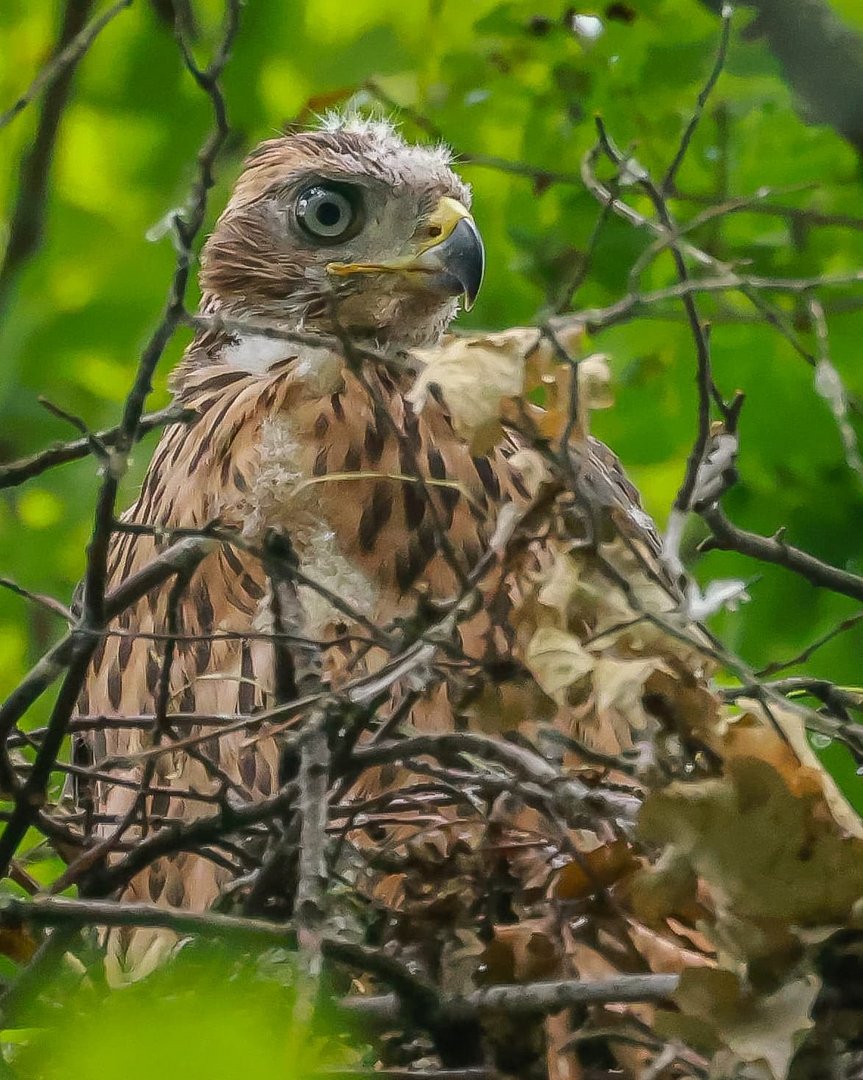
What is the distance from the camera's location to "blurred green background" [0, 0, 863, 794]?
3377 mm

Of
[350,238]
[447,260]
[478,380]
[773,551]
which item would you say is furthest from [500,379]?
[350,238]

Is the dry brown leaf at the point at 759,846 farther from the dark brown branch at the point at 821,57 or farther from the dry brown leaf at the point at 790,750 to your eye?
the dark brown branch at the point at 821,57

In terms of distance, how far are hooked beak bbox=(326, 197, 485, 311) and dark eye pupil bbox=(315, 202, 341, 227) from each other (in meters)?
0.20

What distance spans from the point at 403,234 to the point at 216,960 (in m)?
1.93

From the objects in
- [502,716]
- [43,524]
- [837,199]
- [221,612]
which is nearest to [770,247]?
[837,199]

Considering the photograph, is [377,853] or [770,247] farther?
[770,247]

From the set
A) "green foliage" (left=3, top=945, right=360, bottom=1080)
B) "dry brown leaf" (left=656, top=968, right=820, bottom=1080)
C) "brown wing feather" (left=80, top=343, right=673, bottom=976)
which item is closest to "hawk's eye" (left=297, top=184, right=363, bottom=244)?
"brown wing feather" (left=80, top=343, right=673, bottom=976)

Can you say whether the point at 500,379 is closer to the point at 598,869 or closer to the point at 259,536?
the point at 598,869

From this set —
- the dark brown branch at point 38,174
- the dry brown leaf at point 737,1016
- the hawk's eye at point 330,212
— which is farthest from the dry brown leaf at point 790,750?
the dark brown branch at point 38,174

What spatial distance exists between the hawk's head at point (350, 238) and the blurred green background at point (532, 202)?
23 cm

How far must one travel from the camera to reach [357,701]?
149 centimetres

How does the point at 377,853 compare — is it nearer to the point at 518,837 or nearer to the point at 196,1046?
the point at 518,837

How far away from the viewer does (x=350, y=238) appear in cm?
326

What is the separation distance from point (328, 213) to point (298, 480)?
4.40 feet
